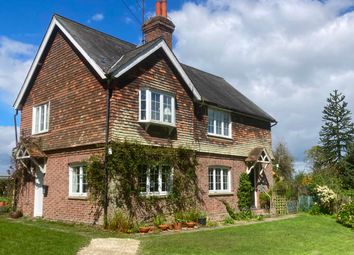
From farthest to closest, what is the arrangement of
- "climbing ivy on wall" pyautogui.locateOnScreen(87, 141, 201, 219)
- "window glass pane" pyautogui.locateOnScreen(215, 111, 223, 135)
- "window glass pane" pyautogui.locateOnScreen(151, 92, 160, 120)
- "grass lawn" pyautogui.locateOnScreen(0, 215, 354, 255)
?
"window glass pane" pyautogui.locateOnScreen(215, 111, 223, 135) < "window glass pane" pyautogui.locateOnScreen(151, 92, 160, 120) < "climbing ivy on wall" pyautogui.locateOnScreen(87, 141, 201, 219) < "grass lawn" pyautogui.locateOnScreen(0, 215, 354, 255)

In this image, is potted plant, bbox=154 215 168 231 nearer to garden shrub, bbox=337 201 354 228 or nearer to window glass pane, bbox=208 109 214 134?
window glass pane, bbox=208 109 214 134

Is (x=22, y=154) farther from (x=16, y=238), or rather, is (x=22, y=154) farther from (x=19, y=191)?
(x=16, y=238)

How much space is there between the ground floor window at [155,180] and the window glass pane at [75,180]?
3.01 meters

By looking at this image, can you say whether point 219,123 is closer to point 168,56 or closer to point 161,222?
point 168,56

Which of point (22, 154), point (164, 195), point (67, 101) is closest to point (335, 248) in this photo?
point (164, 195)

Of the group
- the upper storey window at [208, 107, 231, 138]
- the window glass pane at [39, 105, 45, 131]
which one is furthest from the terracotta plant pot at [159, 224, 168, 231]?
the window glass pane at [39, 105, 45, 131]

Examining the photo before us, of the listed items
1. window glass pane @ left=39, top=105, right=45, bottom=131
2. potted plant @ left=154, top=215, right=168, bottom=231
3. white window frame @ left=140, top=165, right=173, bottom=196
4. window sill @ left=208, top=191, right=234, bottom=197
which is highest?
window glass pane @ left=39, top=105, right=45, bottom=131

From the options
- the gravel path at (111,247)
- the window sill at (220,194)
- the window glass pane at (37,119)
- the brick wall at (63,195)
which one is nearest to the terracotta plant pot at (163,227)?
the brick wall at (63,195)

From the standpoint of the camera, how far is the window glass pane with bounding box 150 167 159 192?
18.5 metres

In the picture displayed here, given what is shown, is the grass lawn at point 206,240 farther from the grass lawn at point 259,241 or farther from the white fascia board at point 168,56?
the white fascia board at point 168,56

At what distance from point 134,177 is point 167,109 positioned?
13.1 feet

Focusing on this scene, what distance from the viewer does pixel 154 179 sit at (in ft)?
61.7

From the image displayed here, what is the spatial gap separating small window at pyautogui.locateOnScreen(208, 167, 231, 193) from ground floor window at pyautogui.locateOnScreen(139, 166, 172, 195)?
3811 millimetres

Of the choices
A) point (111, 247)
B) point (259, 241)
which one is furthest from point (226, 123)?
point (111, 247)
